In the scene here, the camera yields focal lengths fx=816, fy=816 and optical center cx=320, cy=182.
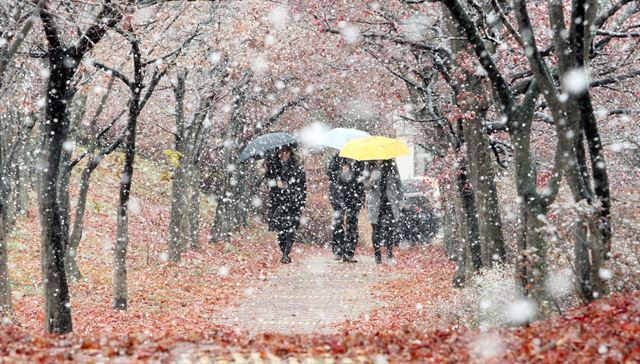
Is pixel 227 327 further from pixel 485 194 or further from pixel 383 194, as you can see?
pixel 383 194

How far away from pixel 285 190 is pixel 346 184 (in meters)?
1.44

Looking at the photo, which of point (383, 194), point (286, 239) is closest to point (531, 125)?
point (383, 194)

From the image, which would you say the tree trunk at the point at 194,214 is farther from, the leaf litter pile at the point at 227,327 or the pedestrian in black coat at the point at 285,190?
the pedestrian in black coat at the point at 285,190

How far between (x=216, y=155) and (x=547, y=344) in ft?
85.6

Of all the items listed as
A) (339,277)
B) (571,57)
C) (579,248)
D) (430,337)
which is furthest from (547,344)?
(339,277)

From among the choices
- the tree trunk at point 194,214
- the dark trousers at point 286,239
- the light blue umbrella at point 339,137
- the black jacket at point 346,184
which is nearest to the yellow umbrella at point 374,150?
the black jacket at point 346,184

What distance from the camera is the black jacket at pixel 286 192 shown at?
61.7ft

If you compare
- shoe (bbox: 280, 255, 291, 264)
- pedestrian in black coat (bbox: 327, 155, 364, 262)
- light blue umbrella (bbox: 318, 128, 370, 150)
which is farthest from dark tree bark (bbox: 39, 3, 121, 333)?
shoe (bbox: 280, 255, 291, 264)

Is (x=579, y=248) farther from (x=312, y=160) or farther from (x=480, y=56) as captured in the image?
(x=312, y=160)

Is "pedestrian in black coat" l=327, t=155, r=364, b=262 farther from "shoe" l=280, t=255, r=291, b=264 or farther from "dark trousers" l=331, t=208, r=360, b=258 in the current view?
"shoe" l=280, t=255, r=291, b=264

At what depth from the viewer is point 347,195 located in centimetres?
1866

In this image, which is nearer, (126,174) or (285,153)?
(126,174)

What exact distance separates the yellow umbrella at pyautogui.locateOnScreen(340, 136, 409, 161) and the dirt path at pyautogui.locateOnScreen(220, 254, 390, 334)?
251 centimetres

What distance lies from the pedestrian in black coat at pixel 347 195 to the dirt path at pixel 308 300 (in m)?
0.63
